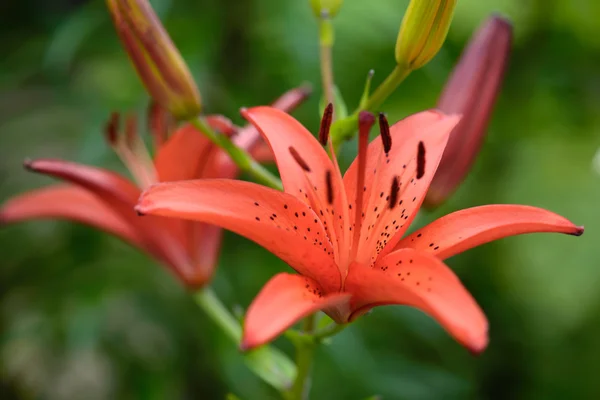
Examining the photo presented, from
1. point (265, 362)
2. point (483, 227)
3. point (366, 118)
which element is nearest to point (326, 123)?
point (366, 118)

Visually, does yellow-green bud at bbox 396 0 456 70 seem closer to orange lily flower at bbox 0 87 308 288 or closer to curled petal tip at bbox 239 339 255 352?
orange lily flower at bbox 0 87 308 288

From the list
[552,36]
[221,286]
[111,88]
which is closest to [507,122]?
[552,36]

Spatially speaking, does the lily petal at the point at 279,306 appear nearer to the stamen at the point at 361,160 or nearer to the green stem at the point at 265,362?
the stamen at the point at 361,160

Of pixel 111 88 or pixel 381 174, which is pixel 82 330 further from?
pixel 381 174

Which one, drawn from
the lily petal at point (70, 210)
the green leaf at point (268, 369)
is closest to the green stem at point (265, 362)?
the green leaf at point (268, 369)

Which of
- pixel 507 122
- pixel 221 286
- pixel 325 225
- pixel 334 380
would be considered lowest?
pixel 334 380

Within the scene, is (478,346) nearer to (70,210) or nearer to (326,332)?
(326,332)
